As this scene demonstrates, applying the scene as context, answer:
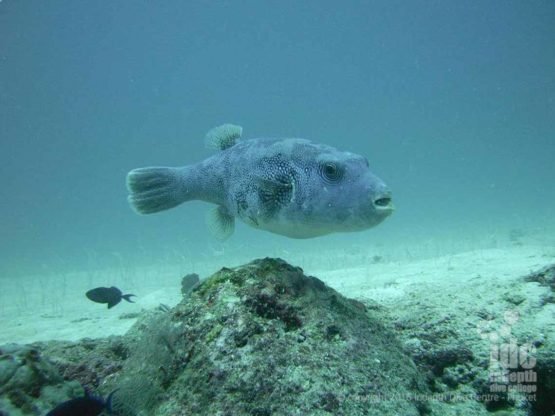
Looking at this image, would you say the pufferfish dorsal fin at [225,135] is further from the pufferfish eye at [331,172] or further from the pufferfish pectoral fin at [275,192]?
the pufferfish eye at [331,172]

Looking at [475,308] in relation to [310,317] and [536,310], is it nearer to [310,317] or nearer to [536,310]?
[536,310]

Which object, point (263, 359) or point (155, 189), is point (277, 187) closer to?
point (263, 359)

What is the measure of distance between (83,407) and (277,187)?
1.85 m

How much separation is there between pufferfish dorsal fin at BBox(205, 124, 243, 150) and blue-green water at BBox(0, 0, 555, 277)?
44.3 metres

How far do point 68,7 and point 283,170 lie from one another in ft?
227

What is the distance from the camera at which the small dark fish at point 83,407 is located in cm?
182

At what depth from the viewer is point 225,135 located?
3.54m

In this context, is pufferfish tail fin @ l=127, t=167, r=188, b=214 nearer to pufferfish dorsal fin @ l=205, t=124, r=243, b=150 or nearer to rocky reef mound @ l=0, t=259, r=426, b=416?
pufferfish dorsal fin @ l=205, t=124, r=243, b=150

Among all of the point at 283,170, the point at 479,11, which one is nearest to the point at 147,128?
the point at 479,11

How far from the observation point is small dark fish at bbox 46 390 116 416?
1817 mm

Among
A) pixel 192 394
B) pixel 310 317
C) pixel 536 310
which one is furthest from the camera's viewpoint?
pixel 536 310

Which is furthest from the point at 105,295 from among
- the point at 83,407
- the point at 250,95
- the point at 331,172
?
the point at 250,95

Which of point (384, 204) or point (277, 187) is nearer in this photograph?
point (384, 204)

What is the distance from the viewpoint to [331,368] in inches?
66.6
